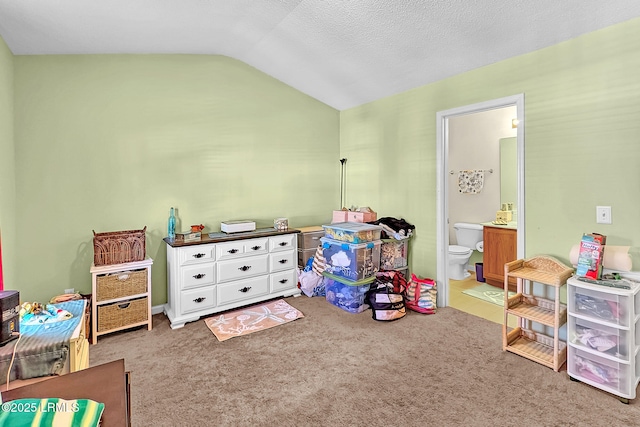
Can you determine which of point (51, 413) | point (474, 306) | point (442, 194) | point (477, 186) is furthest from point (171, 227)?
point (477, 186)

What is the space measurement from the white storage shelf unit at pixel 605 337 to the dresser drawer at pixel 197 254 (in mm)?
2954

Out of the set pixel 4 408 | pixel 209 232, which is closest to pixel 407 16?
pixel 209 232

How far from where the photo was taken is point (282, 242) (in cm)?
370

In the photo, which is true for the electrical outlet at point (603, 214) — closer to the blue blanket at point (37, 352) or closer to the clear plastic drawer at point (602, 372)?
the clear plastic drawer at point (602, 372)

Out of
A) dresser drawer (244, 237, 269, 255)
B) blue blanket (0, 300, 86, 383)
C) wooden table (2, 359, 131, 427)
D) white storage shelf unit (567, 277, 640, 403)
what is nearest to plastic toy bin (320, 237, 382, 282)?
dresser drawer (244, 237, 269, 255)

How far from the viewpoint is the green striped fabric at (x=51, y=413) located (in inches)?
35.4

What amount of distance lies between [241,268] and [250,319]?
534 millimetres

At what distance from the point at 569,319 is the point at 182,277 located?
3.13 m

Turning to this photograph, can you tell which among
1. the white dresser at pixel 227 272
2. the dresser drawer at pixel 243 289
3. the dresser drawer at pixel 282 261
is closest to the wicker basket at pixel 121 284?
the white dresser at pixel 227 272

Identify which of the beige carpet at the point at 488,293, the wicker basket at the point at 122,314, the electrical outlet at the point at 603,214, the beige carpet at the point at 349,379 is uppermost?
the electrical outlet at the point at 603,214

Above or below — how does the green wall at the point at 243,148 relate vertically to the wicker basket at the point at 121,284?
above

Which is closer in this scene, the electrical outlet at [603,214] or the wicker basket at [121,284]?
the electrical outlet at [603,214]

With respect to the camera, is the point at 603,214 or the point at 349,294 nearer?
the point at 603,214

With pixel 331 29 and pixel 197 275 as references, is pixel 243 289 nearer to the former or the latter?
pixel 197 275
